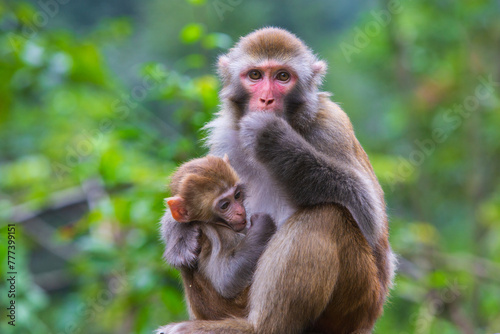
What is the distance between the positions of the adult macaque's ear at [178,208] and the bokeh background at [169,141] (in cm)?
147

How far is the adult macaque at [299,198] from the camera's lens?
158 inches

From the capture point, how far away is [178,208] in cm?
442

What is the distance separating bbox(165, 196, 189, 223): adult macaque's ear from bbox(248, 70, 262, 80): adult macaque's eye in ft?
3.73

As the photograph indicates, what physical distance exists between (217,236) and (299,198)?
67 cm

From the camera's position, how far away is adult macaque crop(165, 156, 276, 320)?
14.1 feet

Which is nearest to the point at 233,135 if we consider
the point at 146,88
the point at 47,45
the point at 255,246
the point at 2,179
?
the point at 255,246

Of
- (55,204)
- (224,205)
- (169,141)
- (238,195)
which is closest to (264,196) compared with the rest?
(238,195)

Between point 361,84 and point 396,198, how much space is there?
5823 millimetres

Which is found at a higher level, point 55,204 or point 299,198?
point 299,198

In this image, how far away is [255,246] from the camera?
436 centimetres

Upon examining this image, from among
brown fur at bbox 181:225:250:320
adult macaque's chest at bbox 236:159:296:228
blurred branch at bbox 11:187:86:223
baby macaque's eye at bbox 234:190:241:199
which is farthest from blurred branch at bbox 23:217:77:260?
baby macaque's eye at bbox 234:190:241:199

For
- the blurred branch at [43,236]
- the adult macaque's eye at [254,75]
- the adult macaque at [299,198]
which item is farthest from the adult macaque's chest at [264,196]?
the blurred branch at [43,236]

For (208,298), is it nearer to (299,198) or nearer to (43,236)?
(299,198)

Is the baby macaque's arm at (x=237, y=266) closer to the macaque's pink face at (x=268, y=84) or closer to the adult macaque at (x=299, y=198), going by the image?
the adult macaque at (x=299, y=198)
